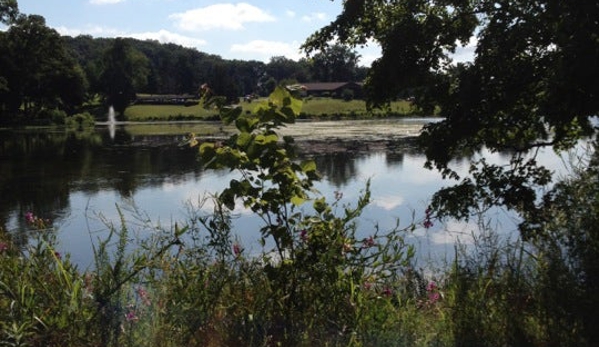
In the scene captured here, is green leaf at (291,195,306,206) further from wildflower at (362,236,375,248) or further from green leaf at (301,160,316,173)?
wildflower at (362,236,375,248)

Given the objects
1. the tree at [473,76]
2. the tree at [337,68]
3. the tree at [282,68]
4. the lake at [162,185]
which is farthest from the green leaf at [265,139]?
the tree at [282,68]

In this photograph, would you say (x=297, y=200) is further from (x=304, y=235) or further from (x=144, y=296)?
(x=144, y=296)

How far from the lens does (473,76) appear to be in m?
8.18

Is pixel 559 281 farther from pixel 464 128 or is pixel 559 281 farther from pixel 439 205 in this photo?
pixel 439 205

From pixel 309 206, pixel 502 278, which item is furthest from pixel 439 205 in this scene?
pixel 502 278

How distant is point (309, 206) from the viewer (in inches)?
540

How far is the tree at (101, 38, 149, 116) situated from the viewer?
283 ft

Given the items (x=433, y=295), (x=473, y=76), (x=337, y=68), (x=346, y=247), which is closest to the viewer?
(x=346, y=247)

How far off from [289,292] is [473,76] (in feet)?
19.2

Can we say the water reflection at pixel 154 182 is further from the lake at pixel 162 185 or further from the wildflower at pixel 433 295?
the wildflower at pixel 433 295

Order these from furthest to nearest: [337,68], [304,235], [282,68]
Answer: [282,68], [337,68], [304,235]

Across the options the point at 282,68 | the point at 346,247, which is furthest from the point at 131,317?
the point at 282,68

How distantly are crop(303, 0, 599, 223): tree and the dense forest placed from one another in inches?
59.2

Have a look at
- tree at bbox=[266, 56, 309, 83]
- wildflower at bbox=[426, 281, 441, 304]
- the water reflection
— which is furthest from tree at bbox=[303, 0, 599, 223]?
tree at bbox=[266, 56, 309, 83]
